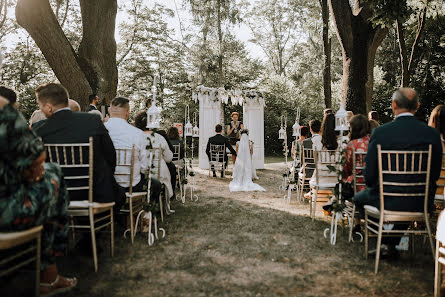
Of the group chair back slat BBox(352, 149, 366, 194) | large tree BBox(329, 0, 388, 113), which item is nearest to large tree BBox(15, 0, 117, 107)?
large tree BBox(329, 0, 388, 113)

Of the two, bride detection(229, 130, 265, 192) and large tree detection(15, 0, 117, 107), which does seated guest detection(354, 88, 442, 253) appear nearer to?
bride detection(229, 130, 265, 192)

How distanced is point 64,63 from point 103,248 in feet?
15.5

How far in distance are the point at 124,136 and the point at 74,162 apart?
1.03 m

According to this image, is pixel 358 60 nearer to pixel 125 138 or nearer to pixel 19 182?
pixel 125 138

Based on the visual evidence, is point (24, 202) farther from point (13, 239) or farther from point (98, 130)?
point (98, 130)

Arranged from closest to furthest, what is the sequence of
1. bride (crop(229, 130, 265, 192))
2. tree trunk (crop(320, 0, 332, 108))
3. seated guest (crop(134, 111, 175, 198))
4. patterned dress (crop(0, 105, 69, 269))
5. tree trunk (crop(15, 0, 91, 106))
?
patterned dress (crop(0, 105, 69, 269))
seated guest (crop(134, 111, 175, 198))
tree trunk (crop(15, 0, 91, 106))
bride (crop(229, 130, 265, 192))
tree trunk (crop(320, 0, 332, 108))

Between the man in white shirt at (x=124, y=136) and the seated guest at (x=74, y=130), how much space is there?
719 millimetres

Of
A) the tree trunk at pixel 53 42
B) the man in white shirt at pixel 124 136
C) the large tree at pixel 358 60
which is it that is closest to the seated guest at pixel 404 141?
the man in white shirt at pixel 124 136

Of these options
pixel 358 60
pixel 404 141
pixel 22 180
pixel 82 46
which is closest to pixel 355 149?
pixel 404 141

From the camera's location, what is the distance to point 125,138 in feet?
14.2

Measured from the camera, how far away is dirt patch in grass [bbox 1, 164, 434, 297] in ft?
9.66

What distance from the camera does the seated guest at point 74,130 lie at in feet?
11.1

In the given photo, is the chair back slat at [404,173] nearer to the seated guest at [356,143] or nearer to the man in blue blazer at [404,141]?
the man in blue blazer at [404,141]

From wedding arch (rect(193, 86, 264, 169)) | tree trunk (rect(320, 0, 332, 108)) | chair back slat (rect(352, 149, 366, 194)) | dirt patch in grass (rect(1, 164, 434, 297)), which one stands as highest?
tree trunk (rect(320, 0, 332, 108))
